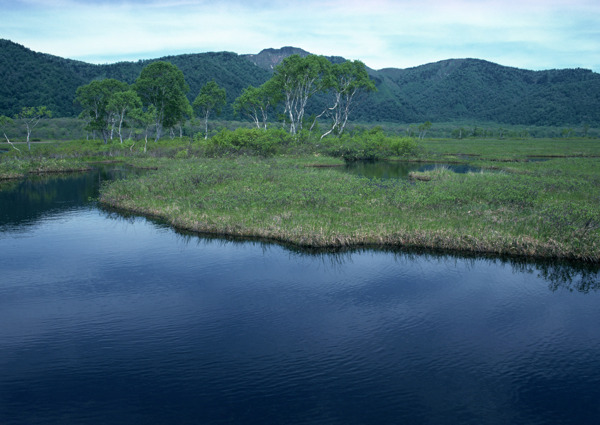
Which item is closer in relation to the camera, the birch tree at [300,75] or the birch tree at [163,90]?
the birch tree at [300,75]

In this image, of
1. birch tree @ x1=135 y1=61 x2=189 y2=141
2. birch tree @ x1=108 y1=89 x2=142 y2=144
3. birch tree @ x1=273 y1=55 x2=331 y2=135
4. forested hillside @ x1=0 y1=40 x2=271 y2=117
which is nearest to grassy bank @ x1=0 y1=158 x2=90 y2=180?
birch tree @ x1=108 y1=89 x2=142 y2=144

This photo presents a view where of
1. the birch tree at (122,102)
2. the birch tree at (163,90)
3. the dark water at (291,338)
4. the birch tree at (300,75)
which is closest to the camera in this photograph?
the dark water at (291,338)

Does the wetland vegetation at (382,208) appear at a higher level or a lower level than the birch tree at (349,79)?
lower

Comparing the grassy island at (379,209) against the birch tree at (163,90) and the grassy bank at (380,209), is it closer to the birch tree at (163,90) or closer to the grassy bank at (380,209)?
the grassy bank at (380,209)

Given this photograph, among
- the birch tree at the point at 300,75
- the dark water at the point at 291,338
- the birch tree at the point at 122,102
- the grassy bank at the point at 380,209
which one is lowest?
the dark water at the point at 291,338

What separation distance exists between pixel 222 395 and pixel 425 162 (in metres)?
67.7

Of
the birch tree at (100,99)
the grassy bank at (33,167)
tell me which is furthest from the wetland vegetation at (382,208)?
the birch tree at (100,99)

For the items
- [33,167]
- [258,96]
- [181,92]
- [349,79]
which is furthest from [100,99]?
[349,79]

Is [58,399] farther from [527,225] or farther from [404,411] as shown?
[527,225]

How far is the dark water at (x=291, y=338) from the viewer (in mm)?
11289

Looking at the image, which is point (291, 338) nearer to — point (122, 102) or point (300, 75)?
point (300, 75)

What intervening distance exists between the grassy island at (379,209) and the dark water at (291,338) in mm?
1310

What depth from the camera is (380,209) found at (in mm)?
27859

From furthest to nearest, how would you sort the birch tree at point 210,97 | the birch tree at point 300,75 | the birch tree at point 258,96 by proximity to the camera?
the birch tree at point 210,97 < the birch tree at point 258,96 < the birch tree at point 300,75
